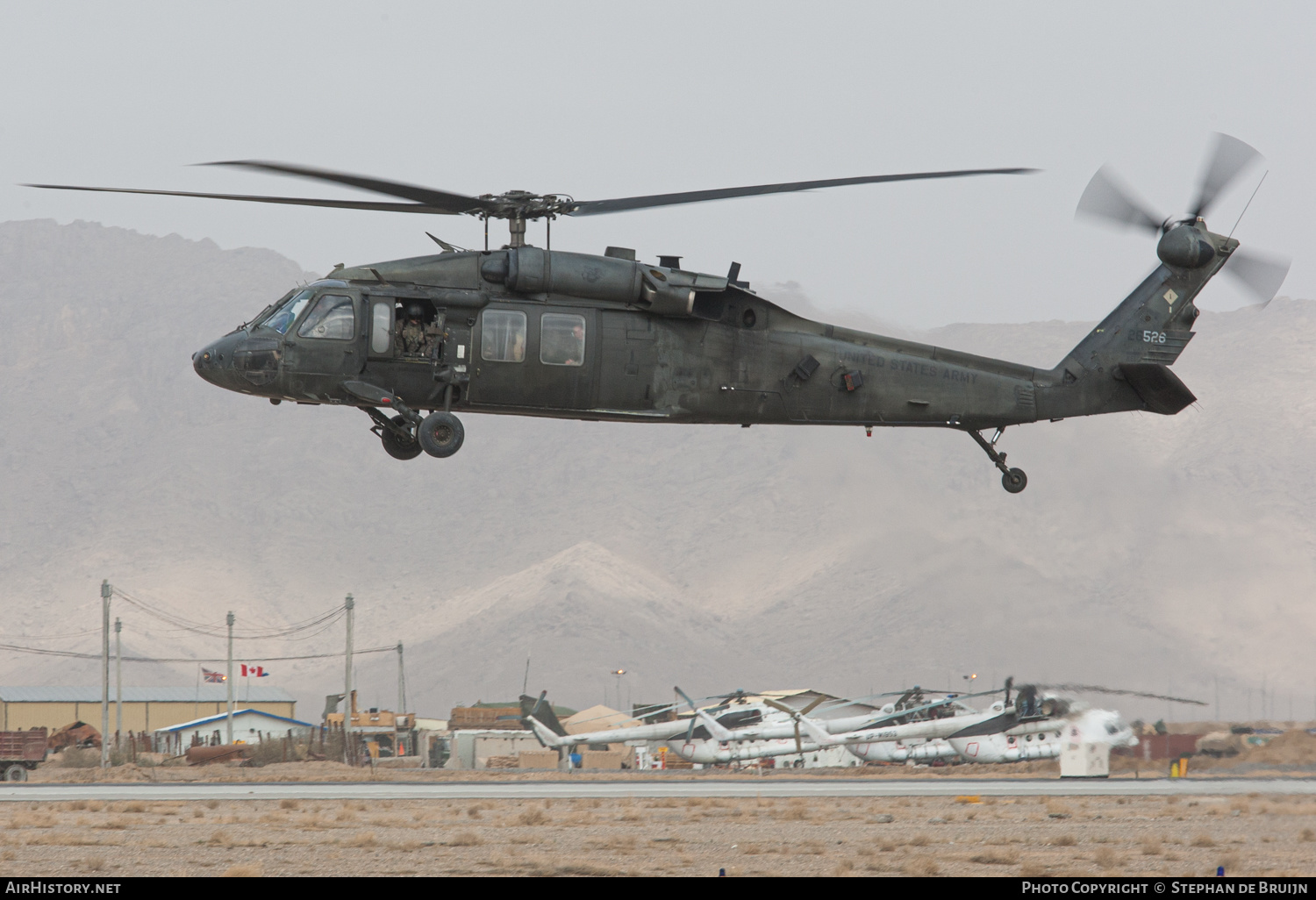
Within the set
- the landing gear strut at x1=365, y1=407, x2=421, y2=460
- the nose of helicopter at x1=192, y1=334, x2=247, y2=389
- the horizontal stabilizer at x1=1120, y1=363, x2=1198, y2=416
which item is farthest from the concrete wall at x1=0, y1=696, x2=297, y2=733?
the horizontal stabilizer at x1=1120, y1=363, x2=1198, y2=416

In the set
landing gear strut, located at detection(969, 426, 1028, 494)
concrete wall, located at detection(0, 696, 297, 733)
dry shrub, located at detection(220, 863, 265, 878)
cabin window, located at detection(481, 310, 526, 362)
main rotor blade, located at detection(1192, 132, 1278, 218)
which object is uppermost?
main rotor blade, located at detection(1192, 132, 1278, 218)

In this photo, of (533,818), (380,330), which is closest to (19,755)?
(533,818)

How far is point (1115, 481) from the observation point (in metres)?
120

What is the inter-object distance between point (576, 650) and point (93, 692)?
78901 millimetres

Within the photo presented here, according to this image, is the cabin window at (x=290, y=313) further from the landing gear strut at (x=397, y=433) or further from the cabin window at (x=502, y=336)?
the cabin window at (x=502, y=336)

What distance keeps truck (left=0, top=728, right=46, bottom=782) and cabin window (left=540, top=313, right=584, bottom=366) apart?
44279mm

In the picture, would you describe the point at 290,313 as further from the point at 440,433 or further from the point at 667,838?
the point at 667,838

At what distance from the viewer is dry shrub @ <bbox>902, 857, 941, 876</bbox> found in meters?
24.4

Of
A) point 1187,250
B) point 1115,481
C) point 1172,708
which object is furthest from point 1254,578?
point 1187,250

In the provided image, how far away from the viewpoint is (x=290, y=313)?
23469 millimetres

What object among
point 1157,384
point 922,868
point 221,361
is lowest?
point 922,868

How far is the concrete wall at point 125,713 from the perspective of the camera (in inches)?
4670

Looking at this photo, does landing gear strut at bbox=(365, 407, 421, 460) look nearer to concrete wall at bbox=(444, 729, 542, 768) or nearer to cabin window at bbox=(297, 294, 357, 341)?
cabin window at bbox=(297, 294, 357, 341)

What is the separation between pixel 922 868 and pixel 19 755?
46.5 meters
